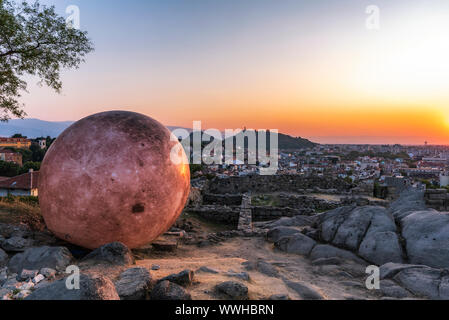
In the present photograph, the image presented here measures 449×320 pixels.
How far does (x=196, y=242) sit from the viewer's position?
862 centimetres

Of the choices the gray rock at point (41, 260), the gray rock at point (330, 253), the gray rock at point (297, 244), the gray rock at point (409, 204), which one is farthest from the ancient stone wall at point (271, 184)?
the gray rock at point (41, 260)

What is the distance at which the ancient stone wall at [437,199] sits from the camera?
28.9ft

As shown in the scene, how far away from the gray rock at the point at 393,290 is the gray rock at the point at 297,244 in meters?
2.49

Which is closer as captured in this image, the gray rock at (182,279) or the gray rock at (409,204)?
the gray rock at (182,279)

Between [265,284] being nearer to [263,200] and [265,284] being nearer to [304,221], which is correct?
[304,221]

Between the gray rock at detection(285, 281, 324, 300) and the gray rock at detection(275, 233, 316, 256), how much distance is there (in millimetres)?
2733

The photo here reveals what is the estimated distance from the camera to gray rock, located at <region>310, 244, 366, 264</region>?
20.4 feet

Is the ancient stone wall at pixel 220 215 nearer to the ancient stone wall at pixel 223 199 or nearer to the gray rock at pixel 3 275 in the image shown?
the ancient stone wall at pixel 223 199

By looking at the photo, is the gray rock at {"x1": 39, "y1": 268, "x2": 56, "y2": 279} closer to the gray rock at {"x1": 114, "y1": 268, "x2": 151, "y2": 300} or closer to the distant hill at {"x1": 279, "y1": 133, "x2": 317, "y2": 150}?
the gray rock at {"x1": 114, "y1": 268, "x2": 151, "y2": 300}

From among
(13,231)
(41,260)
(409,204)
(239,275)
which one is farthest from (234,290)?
(409,204)

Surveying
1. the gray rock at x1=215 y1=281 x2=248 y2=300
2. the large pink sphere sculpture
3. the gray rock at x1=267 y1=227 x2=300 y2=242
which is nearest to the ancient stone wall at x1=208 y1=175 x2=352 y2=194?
the gray rock at x1=267 y1=227 x2=300 y2=242

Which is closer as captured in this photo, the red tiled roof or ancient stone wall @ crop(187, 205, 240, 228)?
ancient stone wall @ crop(187, 205, 240, 228)

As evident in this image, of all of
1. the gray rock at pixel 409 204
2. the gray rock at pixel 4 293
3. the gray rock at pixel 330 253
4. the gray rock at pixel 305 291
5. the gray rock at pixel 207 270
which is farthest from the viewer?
the gray rock at pixel 409 204
